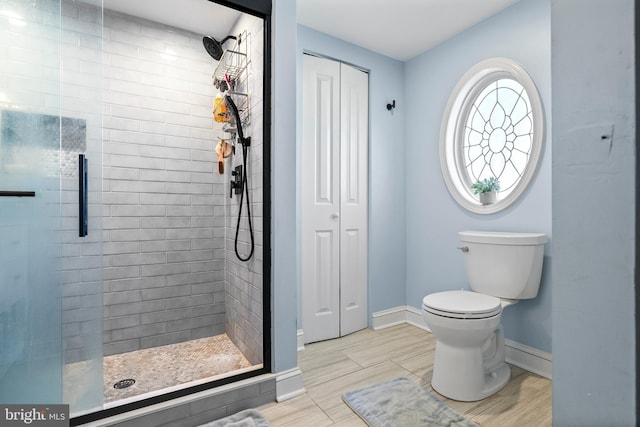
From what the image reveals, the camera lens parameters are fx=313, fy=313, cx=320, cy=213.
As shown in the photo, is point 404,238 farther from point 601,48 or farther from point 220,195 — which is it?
point 601,48

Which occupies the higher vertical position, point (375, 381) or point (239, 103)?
point (239, 103)

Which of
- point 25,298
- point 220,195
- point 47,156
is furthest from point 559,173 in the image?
point 220,195

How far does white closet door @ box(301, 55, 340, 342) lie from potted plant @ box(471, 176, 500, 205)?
3.41ft

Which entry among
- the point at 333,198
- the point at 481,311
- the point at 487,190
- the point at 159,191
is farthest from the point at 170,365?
the point at 487,190

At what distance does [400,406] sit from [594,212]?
1491mm

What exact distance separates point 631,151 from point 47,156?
67.6 inches

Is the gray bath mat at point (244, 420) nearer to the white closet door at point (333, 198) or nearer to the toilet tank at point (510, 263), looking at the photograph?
the white closet door at point (333, 198)

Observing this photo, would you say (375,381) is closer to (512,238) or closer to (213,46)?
(512,238)

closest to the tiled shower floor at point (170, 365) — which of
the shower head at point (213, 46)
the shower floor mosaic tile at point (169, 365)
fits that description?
the shower floor mosaic tile at point (169, 365)

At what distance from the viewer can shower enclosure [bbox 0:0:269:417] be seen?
4.00 feet

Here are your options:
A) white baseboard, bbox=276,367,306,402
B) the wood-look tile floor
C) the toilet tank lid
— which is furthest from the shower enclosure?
the toilet tank lid

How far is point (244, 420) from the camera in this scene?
1461 millimetres

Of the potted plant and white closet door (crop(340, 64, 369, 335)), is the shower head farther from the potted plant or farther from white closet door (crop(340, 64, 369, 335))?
the potted plant

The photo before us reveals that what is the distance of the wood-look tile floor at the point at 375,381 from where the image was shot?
1513mm
